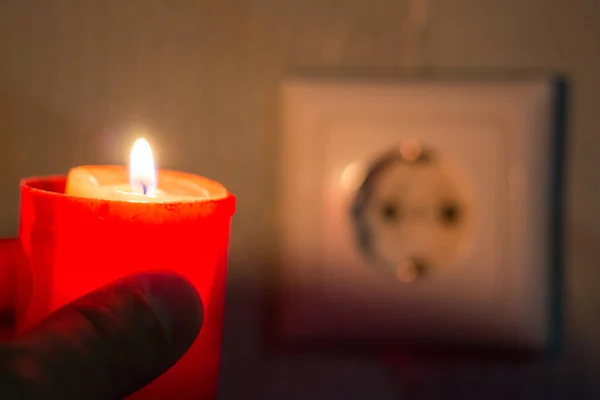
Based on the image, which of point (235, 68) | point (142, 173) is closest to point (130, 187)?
point (142, 173)

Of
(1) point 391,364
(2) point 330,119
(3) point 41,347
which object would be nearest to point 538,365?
(1) point 391,364

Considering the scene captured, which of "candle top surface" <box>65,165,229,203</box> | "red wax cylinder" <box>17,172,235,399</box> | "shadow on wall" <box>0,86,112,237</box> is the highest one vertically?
"shadow on wall" <box>0,86,112,237</box>

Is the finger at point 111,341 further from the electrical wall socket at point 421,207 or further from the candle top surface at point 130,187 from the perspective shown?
the electrical wall socket at point 421,207

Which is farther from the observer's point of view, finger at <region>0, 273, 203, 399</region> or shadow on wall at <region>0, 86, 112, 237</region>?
shadow on wall at <region>0, 86, 112, 237</region>

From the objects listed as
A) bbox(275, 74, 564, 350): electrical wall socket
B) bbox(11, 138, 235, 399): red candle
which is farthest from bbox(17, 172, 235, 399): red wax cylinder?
bbox(275, 74, 564, 350): electrical wall socket

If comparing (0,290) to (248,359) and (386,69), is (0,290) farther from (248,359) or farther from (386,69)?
(386,69)

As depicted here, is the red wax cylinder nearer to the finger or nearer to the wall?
the finger

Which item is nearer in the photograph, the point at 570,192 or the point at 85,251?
the point at 85,251
